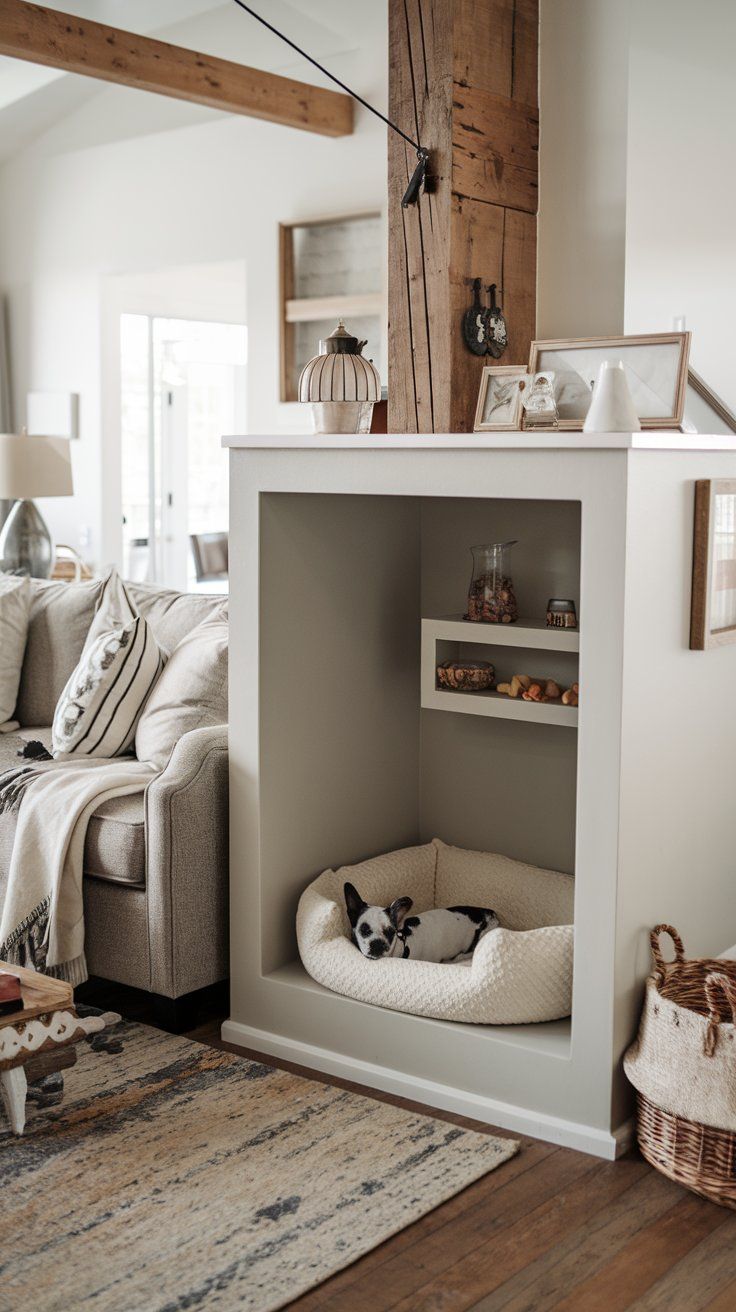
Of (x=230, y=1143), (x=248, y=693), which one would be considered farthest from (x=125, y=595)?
(x=230, y=1143)

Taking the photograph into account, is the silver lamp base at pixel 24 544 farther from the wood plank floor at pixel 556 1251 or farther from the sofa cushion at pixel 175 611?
the wood plank floor at pixel 556 1251

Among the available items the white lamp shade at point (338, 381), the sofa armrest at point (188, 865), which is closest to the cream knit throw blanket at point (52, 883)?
the sofa armrest at point (188, 865)

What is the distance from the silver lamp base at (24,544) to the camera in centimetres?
532

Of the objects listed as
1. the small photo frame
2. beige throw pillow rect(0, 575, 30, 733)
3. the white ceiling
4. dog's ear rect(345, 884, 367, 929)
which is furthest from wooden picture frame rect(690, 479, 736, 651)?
the white ceiling

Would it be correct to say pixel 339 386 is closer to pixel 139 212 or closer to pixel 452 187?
pixel 452 187

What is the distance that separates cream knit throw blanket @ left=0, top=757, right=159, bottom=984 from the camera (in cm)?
316

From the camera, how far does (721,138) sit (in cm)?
351

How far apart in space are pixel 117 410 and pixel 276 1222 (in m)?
6.21

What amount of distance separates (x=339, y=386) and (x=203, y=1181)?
167 cm

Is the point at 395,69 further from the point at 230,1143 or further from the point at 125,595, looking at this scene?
the point at 230,1143

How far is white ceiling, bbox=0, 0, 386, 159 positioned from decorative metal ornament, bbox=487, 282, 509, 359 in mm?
3662

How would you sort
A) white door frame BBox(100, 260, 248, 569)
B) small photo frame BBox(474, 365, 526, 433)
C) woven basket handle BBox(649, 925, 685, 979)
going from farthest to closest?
1. white door frame BBox(100, 260, 248, 569)
2. small photo frame BBox(474, 365, 526, 433)
3. woven basket handle BBox(649, 925, 685, 979)

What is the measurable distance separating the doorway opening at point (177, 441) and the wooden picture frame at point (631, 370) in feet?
18.6

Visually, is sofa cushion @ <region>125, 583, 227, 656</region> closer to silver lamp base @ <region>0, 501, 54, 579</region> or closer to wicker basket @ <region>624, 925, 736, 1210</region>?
silver lamp base @ <region>0, 501, 54, 579</region>
